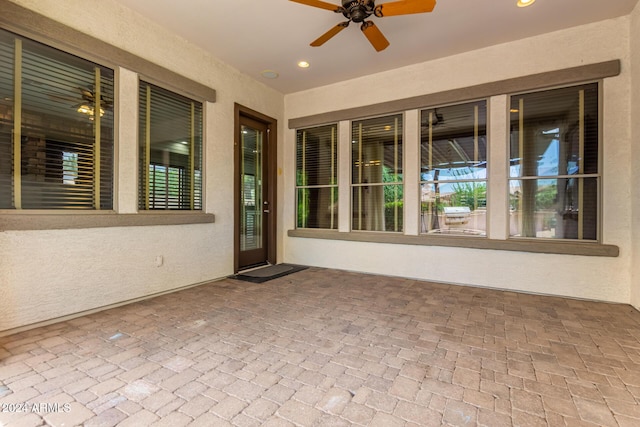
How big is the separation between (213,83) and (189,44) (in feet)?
1.80

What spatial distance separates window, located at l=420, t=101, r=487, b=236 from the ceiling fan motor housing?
80.8 inches

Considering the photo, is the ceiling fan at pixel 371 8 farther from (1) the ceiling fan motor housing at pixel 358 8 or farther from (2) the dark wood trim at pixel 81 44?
(2) the dark wood trim at pixel 81 44

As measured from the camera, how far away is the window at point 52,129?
270 cm

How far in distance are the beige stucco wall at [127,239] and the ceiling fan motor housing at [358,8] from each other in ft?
7.49

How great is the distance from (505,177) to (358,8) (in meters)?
2.82

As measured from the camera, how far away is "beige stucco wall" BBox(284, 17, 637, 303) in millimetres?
3574

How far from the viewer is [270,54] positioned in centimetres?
436

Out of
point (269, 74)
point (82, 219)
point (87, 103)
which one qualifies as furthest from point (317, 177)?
point (82, 219)

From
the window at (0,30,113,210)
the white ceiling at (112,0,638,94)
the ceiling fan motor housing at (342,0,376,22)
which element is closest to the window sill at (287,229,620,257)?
the white ceiling at (112,0,638,94)

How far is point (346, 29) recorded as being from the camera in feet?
12.2

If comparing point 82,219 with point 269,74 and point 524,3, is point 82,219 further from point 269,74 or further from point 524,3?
point 524,3

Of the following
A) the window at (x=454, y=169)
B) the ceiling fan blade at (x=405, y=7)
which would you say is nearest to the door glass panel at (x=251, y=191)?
the window at (x=454, y=169)

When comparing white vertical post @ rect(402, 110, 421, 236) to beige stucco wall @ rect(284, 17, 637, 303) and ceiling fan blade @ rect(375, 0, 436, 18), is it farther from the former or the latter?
ceiling fan blade @ rect(375, 0, 436, 18)

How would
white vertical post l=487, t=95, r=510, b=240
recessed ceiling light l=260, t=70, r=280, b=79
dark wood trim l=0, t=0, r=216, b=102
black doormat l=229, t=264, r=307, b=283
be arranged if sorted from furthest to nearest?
recessed ceiling light l=260, t=70, r=280, b=79
black doormat l=229, t=264, r=307, b=283
white vertical post l=487, t=95, r=510, b=240
dark wood trim l=0, t=0, r=216, b=102
